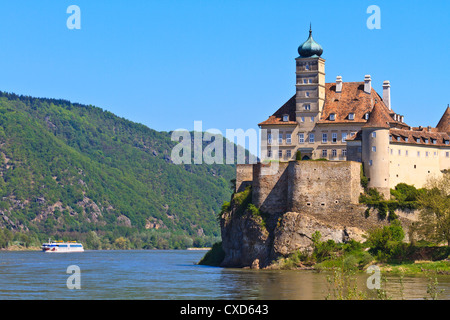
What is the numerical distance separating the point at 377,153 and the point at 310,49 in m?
16.8

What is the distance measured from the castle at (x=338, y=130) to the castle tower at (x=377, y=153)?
91 centimetres

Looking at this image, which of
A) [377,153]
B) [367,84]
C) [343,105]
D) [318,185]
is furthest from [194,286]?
[367,84]

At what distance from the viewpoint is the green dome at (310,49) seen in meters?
98.1

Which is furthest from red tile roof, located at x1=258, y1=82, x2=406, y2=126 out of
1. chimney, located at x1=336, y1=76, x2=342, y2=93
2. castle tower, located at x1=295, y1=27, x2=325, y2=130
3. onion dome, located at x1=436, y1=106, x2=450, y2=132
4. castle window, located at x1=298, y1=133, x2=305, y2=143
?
onion dome, located at x1=436, y1=106, x2=450, y2=132

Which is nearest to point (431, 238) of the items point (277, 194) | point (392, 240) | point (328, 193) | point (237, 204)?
point (392, 240)

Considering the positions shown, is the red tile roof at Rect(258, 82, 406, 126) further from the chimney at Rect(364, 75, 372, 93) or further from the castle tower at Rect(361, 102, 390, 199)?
the castle tower at Rect(361, 102, 390, 199)

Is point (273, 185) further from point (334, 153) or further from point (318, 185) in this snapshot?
point (334, 153)

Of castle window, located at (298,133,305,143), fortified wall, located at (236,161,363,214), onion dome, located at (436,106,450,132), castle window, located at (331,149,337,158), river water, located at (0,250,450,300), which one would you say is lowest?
river water, located at (0,250,450,300)

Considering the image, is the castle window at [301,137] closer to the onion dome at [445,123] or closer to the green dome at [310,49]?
the green dome at [310,49]

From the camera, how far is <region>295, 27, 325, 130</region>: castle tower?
9831cm

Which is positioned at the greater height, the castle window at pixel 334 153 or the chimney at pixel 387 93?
the chimney at pixel 387 93

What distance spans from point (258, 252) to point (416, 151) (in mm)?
21246

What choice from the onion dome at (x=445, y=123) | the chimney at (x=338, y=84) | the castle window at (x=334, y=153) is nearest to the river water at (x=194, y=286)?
the castle window at (x=334, y=153)

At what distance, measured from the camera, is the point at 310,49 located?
98062mm
